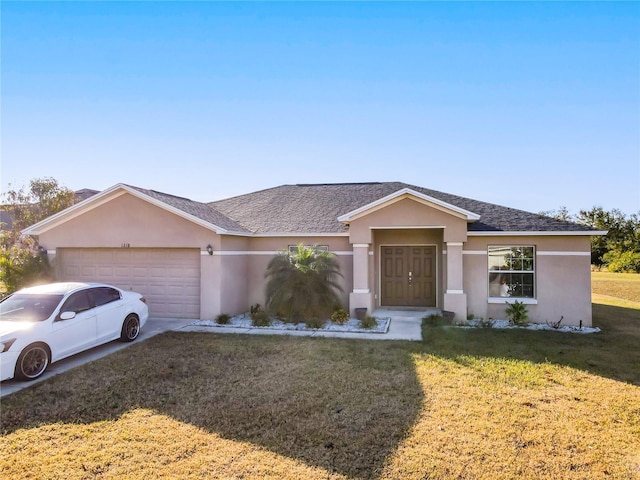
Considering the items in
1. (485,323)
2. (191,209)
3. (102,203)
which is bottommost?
(485,323)

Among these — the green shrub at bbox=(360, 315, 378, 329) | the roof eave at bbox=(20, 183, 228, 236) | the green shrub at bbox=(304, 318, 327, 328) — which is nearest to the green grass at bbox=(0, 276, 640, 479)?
the green shrub at bbox=(360, 315, 378, 329)

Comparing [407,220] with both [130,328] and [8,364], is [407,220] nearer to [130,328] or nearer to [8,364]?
[130,328]

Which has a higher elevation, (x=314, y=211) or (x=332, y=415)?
(x=314, y=211)

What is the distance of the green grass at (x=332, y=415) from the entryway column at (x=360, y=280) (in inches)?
147

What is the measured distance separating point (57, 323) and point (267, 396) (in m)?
4.75

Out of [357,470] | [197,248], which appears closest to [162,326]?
[197,248]

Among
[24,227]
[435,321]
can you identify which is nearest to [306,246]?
[435,321]

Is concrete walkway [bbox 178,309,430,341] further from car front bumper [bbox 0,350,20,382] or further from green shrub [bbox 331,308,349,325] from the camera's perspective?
car front bumper [bbox 0,350,20,382]

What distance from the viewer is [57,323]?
25.9 ft

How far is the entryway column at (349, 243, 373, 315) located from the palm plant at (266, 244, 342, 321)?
2.47ft

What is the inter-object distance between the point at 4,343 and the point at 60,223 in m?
7.75

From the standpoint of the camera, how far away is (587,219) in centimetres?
4756

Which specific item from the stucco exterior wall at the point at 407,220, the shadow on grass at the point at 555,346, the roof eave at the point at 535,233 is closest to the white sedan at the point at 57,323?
the stucco exterior wall at the point at 407,220

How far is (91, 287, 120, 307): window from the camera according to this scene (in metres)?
9.14
